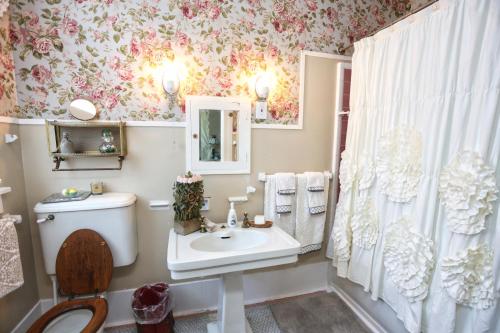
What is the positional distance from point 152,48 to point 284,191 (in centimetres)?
132

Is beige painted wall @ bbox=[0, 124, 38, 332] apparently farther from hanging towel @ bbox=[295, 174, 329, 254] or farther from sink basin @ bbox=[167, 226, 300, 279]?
hanging towel @ bbox=[295, 174, 329, 254]

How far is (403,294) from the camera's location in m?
1.34

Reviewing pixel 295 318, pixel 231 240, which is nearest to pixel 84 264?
pixel 231 240

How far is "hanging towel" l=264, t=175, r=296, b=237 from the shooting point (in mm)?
1855

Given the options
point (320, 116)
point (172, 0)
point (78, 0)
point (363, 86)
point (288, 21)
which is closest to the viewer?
point (78, 0)

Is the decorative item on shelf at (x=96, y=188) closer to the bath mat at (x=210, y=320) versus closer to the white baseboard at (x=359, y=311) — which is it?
the bath mat at (x=210, y=320)

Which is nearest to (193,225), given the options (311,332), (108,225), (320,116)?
(108,225)

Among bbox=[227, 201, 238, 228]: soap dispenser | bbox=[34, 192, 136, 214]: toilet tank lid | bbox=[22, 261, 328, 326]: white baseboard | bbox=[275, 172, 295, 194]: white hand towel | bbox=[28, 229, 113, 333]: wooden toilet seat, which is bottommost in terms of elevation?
bbox=[22, 261, 328, 326]: white baseboard

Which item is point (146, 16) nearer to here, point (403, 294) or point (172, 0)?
point (172, 0)

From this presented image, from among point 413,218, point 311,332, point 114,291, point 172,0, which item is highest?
point 172,0

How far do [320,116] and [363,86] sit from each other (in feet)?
1.28

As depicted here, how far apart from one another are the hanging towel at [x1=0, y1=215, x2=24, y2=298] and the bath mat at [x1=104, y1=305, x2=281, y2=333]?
2.59 ft

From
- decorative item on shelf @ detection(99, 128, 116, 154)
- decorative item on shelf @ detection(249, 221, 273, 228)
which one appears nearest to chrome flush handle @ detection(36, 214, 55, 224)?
decorative item on shelf @ detection(99, 128, 116, 154)

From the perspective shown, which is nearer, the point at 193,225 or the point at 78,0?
the point at 78,0
